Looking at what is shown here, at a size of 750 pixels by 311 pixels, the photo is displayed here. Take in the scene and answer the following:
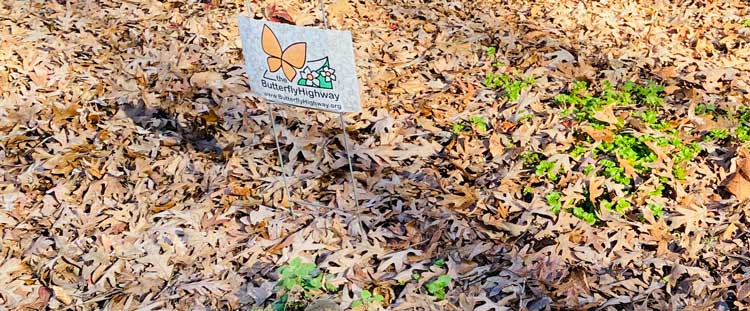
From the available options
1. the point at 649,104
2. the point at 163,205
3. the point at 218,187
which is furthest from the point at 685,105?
the point at 163,205

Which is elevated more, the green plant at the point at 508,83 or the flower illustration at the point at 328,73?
the flower illustration at the point at 328,73

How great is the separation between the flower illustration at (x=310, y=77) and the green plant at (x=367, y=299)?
116 cm

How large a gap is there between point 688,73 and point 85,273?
463cm

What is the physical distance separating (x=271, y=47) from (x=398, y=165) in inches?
53.8

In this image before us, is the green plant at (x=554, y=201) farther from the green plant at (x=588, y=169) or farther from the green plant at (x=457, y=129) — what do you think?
the green plant at (x=457, y=129)

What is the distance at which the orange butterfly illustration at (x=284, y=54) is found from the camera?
10.3ft

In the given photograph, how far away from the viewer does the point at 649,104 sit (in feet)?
15.3

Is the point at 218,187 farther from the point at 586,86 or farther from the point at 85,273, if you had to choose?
the point at 586,86

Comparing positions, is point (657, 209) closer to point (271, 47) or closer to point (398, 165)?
point (398, 165)

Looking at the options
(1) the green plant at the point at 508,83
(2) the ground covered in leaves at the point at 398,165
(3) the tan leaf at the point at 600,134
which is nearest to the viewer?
(2) the ground covered in leaves at the point at 398,165

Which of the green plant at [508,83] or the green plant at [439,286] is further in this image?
the green plant at [508,83]

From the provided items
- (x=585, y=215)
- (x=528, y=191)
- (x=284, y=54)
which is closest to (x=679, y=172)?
(x=585, y=215)

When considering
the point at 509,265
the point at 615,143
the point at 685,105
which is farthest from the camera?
the point at 685,105

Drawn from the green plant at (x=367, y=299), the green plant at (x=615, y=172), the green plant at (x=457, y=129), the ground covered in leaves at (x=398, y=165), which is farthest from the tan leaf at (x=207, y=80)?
the green plant at (x=615, y=172)
